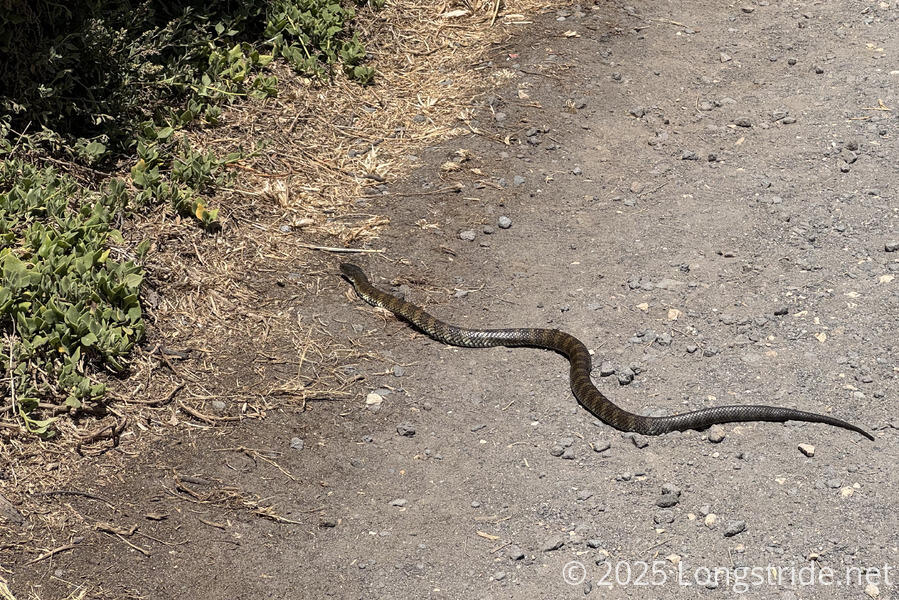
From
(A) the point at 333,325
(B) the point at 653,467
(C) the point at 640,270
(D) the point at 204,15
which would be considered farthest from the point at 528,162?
(B) the point at 653,467

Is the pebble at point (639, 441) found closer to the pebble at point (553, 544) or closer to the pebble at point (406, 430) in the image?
the pebble at point (553, 544)

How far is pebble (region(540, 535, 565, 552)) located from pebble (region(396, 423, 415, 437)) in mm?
1353

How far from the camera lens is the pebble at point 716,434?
577 centimetres

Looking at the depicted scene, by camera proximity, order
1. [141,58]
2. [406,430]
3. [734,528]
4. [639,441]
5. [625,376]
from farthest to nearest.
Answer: [141,58], [625,376], [406,430], [639,441], [734,528]

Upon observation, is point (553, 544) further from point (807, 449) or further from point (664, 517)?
point (807, 449)

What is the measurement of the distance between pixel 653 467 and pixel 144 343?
366 cm

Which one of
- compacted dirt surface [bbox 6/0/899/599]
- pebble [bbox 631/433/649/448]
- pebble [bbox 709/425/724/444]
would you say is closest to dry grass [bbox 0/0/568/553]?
compacted dirt surface [bbox 6/0/899/599]

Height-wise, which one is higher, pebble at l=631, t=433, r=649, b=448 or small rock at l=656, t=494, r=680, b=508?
small rock at l=656, t=494, r=680, b=508

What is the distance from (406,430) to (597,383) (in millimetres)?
1372

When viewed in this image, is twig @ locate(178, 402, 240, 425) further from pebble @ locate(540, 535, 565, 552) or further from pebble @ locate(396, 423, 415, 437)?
pebble @ locate(540, 535, 565, 552)

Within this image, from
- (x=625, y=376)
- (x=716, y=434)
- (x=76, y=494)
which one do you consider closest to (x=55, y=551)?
(x=76, y=494)

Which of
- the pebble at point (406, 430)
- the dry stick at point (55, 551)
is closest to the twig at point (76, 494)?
the dry stick at point (55, 551)

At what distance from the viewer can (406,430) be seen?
245 inches

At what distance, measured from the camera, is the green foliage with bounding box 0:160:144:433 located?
6020mm
